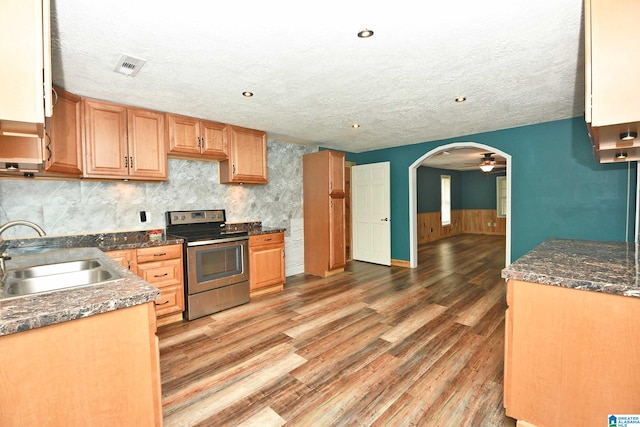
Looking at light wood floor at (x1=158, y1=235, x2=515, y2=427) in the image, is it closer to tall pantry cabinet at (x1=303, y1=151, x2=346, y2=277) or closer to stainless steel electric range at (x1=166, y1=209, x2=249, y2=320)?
stainless steel electric range at (x1=166, y1=209, x2=249, y2=320)

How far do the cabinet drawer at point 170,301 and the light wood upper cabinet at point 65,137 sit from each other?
1.40m

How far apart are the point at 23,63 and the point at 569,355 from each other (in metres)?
2.66

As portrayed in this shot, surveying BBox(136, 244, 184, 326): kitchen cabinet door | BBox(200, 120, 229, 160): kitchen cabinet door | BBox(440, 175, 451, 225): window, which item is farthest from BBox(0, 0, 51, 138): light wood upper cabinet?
BBox(440, 175, 451, 225): window

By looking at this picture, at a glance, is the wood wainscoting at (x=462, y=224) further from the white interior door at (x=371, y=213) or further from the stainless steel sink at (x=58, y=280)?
the stainless steel sink at (x=58, y=280)

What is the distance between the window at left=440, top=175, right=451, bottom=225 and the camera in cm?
933

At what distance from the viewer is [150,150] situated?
10.5ft

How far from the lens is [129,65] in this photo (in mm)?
2172

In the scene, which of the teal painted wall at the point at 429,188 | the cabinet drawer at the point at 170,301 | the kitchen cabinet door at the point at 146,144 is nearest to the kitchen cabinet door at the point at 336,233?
the cabinet drawer at the point at 170,301

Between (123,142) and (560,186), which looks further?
(560,186)

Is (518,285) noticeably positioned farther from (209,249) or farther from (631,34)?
(209,249)

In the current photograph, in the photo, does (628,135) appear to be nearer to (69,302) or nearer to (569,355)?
(569,355)

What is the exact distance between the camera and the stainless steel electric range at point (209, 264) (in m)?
3.21

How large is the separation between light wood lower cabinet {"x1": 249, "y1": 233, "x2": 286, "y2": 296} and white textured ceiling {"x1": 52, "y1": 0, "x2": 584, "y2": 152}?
5.27ft

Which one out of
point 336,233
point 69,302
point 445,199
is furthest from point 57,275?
point 445,199
